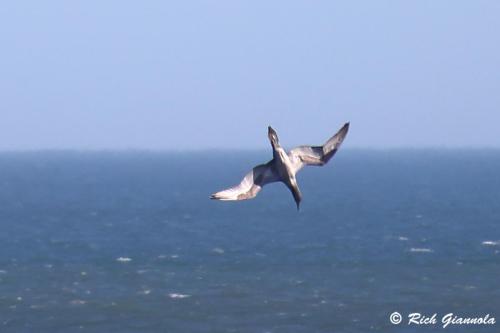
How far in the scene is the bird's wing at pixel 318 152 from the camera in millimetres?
24859

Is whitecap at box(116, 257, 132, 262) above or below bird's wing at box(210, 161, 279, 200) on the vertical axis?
below

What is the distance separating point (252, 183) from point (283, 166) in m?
0.75

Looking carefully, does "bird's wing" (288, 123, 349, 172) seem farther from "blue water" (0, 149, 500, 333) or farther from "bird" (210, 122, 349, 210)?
"blue water" (0, 149, 500, 333)

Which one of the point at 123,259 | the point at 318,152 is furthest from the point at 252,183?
the point at 123,259

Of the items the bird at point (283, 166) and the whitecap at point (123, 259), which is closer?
the bird at point (283, 166)

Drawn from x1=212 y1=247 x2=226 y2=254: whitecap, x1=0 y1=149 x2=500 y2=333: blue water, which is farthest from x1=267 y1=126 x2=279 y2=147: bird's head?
x1=212 y1=247 x2=226 y2=254: whitecap

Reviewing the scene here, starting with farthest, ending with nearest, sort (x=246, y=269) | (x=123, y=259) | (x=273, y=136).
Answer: (x=123, y=259)
(x=246, y=269)
(x=273, y=136)

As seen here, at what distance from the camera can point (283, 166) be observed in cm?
2406

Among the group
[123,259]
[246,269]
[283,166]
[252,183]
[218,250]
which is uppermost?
[283,166]

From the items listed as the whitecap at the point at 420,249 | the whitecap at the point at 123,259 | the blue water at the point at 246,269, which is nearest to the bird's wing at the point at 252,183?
the blue water at the point at 246,269

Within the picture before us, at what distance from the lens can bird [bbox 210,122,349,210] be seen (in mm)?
23511

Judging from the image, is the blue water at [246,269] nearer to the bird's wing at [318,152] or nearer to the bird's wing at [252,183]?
the bird's wing at [318,152]

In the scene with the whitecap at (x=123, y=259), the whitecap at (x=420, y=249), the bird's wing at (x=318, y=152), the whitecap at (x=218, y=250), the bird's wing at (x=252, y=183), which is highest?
the bird's wing at (x=318, y=152)

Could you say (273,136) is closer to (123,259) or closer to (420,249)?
(123,259)
